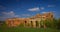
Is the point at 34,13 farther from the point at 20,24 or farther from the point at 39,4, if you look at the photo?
the point at 20,24

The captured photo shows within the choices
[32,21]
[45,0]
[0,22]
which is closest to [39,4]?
[45,0]

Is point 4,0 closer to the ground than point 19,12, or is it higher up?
higher up

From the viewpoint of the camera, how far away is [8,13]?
232cm

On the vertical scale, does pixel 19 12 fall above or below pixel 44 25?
above

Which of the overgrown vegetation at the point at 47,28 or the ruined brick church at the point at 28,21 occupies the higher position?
the ruined brick church at the point at 28,21

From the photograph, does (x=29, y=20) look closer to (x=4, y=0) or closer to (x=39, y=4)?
(x=39, y=4)

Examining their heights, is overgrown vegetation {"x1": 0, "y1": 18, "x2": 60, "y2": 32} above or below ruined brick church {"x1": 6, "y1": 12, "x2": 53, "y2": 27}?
below

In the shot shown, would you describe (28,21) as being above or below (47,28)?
above

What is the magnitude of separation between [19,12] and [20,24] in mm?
232

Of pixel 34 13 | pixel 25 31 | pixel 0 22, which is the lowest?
pixel 25 31

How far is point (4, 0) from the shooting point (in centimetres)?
233

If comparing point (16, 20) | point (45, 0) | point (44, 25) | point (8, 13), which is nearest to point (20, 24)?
point (16, 20)

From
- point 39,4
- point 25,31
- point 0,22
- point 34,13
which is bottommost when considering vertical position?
point 25,31

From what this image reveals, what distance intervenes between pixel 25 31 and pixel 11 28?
0.27 meters
